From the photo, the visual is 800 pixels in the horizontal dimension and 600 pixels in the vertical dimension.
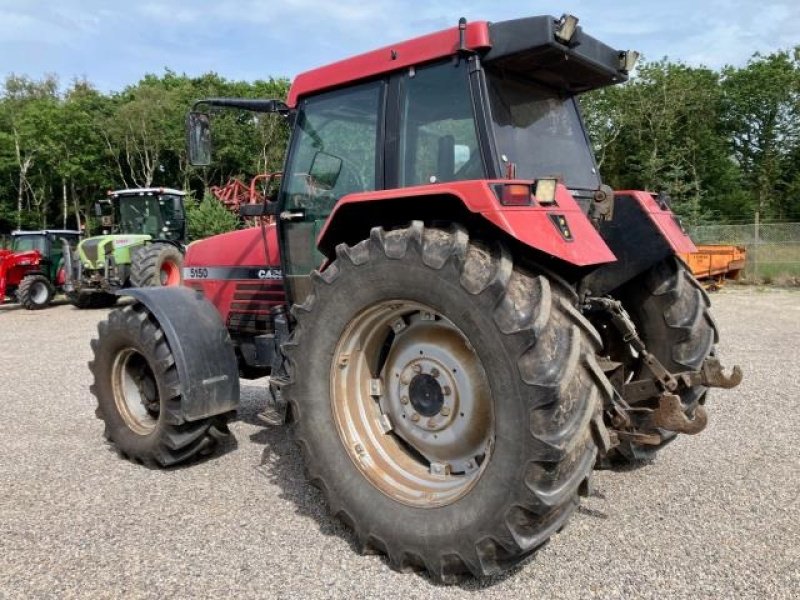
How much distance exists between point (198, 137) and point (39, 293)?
14.5 m

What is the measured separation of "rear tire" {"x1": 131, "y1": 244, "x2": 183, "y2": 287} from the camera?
45.4ft

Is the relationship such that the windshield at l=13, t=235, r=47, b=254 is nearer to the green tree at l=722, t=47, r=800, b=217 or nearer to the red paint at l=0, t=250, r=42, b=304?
the red paint at l=0, t=250, r=42, b=304

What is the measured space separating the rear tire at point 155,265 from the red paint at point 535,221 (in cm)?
1195

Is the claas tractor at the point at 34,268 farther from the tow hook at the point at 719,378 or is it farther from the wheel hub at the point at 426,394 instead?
the tow hook at the point at 719,378

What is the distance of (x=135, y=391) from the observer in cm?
450

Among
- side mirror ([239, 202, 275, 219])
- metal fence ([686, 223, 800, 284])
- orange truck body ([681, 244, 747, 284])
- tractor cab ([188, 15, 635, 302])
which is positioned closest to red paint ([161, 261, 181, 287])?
side mirror ([239, 202, 275, 219])

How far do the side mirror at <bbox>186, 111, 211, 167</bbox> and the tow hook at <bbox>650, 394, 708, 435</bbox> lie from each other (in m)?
2.93

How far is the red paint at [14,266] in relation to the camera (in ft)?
52.4

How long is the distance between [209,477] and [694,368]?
2.94 meters

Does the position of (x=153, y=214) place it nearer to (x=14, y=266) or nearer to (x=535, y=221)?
(x=14, y=266)

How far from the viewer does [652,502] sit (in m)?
3.54

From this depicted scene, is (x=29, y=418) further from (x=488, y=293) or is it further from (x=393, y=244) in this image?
(x=488, y=293)

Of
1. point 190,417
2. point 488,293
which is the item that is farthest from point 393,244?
point 190,417

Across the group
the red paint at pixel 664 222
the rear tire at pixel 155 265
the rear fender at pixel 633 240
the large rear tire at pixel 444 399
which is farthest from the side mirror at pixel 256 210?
the rear tire at pixel 155 265
